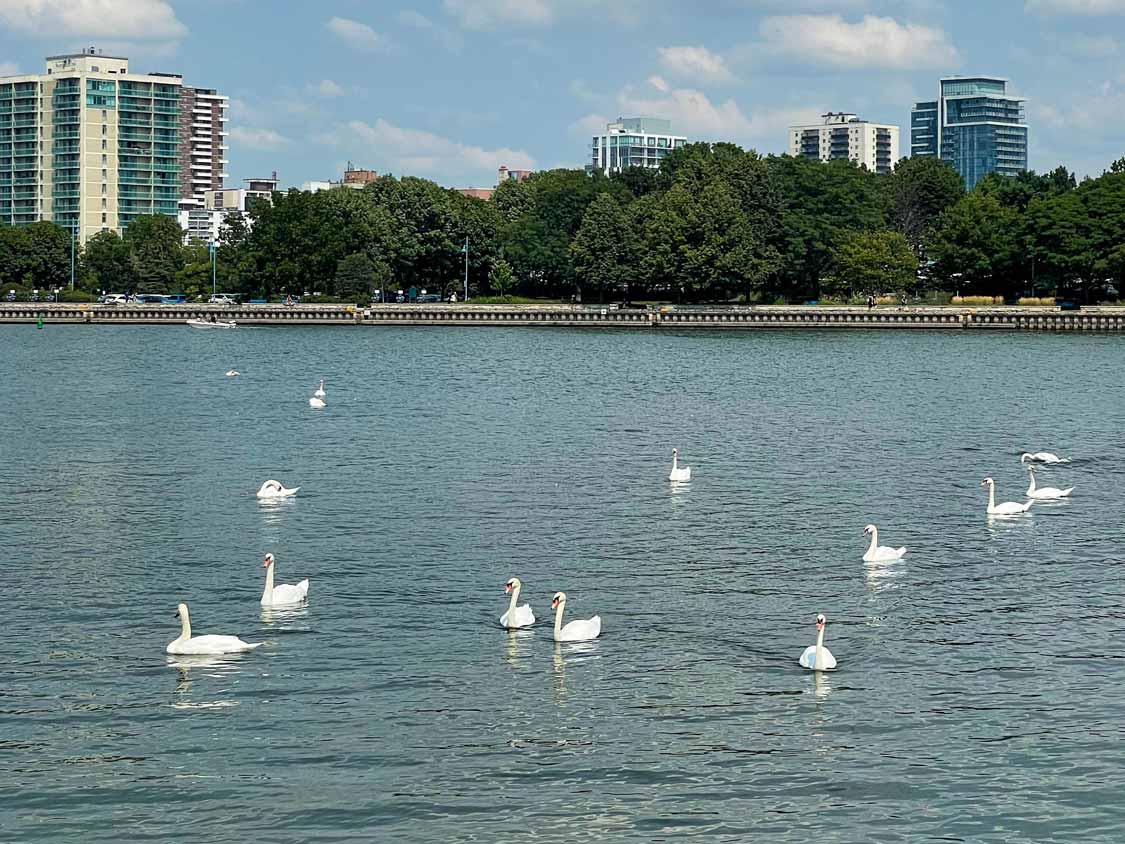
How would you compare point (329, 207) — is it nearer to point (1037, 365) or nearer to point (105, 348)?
point (105, 348)

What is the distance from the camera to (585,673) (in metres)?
26.9

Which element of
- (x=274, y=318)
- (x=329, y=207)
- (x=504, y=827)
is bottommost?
(x=504, y=827)

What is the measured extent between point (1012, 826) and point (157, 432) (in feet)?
163

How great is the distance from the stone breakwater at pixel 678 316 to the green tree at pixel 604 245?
4232 millimetres

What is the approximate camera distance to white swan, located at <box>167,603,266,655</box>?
2741 centimetres

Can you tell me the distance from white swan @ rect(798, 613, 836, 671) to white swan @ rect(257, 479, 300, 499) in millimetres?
21520

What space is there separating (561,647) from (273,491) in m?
18.6

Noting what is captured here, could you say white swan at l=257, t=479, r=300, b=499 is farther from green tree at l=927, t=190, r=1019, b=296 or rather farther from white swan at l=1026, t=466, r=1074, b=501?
green tree at l=927, t=190, r=1019, b=296

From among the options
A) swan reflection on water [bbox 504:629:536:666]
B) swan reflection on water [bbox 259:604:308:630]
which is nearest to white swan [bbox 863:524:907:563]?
swan reflection on water [bbox 504:629:536:666]

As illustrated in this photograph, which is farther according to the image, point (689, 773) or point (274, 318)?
point (274, 318)

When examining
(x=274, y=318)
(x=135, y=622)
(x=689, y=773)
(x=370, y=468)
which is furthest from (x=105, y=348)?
(x=689, y=773)

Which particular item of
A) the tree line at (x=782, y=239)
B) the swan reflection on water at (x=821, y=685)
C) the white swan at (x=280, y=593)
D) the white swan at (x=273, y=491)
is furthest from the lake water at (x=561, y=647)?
the tree line at (x=782, y=239)

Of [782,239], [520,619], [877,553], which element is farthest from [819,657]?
[782,239]

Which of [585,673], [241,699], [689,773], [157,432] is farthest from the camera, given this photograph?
[157,432]
